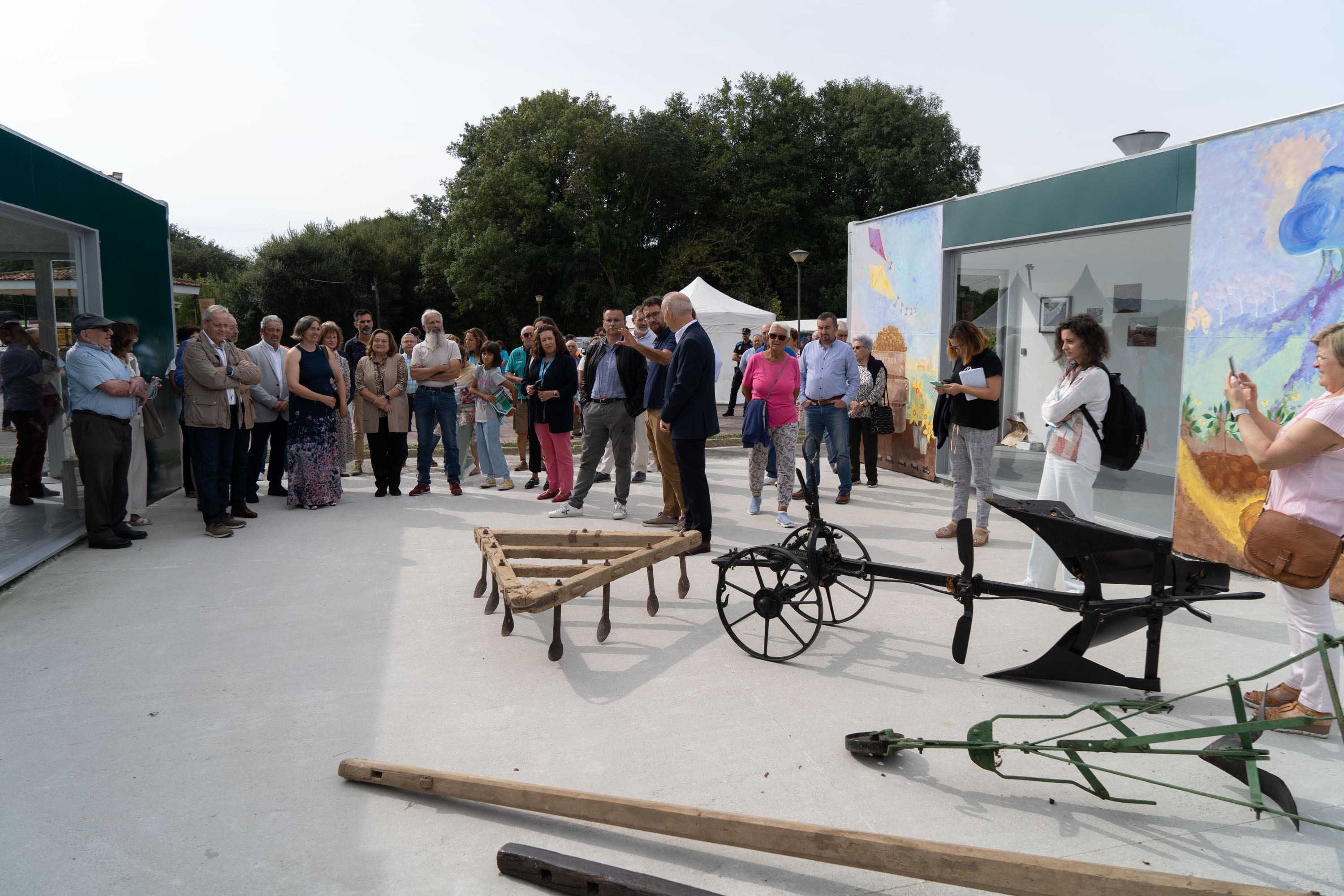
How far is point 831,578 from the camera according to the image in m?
4.57

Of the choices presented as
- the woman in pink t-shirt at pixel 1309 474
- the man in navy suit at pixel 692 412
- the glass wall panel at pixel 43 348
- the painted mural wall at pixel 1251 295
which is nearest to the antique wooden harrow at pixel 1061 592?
the woman in pink t-shirt at pixel 1309 474

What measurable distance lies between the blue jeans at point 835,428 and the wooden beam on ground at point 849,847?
611cm

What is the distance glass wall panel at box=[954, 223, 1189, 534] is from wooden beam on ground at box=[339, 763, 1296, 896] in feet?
17.4

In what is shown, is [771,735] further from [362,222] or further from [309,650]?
[362,222]

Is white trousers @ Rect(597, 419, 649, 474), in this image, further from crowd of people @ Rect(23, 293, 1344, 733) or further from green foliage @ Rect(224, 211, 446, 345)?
green foliage @ Rect(224, 211, 446, 345)

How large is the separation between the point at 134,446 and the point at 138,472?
0.24 meters

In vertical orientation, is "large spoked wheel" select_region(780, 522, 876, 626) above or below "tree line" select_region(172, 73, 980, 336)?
below

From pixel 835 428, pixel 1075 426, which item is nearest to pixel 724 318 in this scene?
pixel 835 428

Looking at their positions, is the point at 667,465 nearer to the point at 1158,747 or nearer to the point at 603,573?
the point at 603,573

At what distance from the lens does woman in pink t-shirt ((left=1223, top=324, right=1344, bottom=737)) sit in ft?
11.5

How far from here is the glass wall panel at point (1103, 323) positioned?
7086mm

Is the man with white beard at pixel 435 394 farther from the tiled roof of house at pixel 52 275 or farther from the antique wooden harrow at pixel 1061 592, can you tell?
the antique wooden harrow at pixel 1061 592

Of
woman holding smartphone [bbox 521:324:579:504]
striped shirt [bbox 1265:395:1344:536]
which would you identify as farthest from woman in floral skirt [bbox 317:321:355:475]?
striped shirt [bbox 1265:395:1344:536]

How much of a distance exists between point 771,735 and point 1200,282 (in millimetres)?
5005
